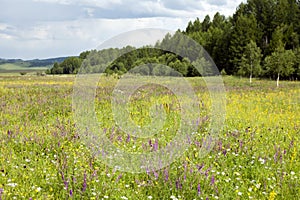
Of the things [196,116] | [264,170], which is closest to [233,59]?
[196,116]

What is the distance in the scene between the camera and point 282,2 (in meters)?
61.0

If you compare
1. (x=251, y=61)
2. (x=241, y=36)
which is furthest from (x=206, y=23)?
(x=251, y=61)

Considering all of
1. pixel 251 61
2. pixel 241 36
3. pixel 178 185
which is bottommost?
pixel 178 185

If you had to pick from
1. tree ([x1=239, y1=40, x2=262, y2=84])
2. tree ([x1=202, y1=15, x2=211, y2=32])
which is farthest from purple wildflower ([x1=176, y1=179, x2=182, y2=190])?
tree ([x1=202, y1=15, x2=211, y2=32])

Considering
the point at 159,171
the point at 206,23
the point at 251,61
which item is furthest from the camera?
the point at 206,23

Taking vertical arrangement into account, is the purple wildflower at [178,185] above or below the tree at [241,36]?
below

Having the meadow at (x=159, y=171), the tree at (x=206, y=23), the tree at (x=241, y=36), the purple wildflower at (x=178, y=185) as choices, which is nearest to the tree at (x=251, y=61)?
the tree at (x=241, y=36)

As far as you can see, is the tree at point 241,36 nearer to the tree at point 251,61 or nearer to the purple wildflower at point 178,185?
the tree at point 251,61

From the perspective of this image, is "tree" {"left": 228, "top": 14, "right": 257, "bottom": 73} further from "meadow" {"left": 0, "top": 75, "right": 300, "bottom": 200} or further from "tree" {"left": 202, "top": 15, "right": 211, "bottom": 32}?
"meadow" {"left": 0, "top": 75, "right": 300, "bottom": 200}

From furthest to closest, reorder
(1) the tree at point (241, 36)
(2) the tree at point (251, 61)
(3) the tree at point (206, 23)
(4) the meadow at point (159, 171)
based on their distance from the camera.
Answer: (3) the tree at point (206, 23)
(1) the tree at point (241, 36)
(2) the tree at point (251, 61)
(4) the meadow at point (159, 171)

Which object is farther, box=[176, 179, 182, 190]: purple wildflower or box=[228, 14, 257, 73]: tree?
box=[228, 14, 257, 73]: tree

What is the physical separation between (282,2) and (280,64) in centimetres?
3160

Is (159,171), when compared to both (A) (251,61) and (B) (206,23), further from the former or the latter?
(B) (206,23)

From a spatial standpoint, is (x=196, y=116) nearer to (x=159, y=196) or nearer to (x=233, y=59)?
(x=159, y=196)
